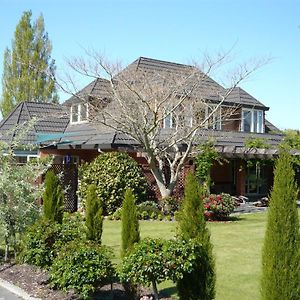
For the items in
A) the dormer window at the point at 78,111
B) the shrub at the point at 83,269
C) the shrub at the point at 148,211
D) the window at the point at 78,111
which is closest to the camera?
the shrub at the point at 83,269

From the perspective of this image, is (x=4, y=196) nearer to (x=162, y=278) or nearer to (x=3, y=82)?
(x=162, y=278)

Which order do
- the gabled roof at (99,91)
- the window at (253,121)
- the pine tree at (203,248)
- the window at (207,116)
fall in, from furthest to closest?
the window at (253,121) → the gabled roof at (99,91) → the window at (207,116) → the pine tree at (203,248)

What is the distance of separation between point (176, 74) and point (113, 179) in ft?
17.7

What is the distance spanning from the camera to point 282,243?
512cm

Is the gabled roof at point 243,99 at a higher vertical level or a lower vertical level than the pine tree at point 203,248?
higher

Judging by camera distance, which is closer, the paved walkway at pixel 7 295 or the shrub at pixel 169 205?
the paved walkway at pixel 7 295

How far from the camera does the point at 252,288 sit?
313 inches

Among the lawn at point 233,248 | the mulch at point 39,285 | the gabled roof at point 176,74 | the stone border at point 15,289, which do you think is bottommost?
the stone border at point 15,289

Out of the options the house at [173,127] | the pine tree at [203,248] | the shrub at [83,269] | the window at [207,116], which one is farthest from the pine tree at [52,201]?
the window at [207,116]

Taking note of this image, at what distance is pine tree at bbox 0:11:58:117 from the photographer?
4538 centimetres

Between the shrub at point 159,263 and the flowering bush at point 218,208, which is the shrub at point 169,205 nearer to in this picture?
the flowering bush at point 218,208

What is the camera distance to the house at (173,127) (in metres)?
21.6

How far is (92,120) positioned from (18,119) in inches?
447

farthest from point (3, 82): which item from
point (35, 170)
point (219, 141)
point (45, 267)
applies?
point (45, 267)
